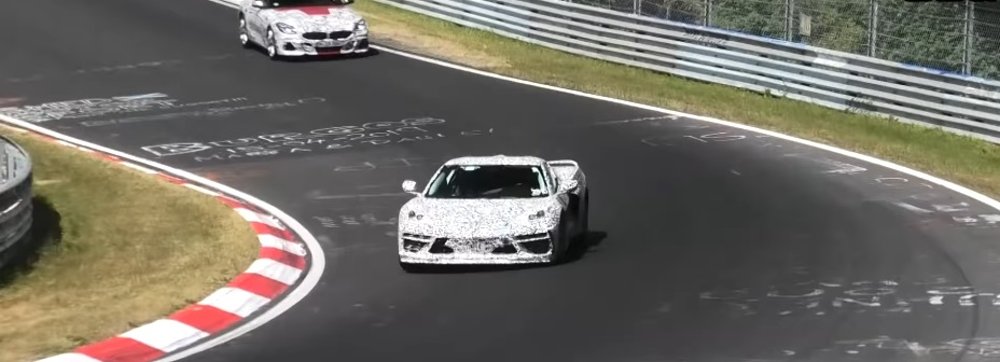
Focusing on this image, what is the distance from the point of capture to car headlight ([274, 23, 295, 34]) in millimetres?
32125

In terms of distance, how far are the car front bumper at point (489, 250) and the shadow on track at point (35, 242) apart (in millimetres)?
4195

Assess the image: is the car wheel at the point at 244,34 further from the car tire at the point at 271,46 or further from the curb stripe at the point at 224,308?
the curb stripe at the point at 224,308

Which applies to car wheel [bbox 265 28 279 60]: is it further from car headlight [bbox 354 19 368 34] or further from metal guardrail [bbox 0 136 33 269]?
metal guardrail [bbox 0 136 33 269]

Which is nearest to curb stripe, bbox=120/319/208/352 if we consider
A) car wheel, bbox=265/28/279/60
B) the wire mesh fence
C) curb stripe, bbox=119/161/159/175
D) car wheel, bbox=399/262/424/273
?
car wheel, bbox=399/262/424/273

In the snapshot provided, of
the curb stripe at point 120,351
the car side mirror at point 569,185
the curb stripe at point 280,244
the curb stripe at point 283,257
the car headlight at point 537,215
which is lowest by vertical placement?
the curb stripe at point 280,244

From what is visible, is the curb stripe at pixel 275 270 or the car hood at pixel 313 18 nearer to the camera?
the curb stripe at pixel 275 270

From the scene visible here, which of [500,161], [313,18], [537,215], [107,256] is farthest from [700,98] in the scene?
[107,256]

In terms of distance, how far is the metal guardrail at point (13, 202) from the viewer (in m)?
16.7

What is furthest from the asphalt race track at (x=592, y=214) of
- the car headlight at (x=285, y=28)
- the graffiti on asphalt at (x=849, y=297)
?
the car headlight at (x=285, y=28)

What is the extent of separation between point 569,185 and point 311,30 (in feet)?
50.3

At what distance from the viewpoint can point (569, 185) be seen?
17688 millimetres

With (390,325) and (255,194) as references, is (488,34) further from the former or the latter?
(390,325)

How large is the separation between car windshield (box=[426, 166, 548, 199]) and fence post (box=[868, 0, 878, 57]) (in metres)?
12.2

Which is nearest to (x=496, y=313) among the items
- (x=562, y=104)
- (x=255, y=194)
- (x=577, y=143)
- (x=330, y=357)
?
(x=330, y=357)
